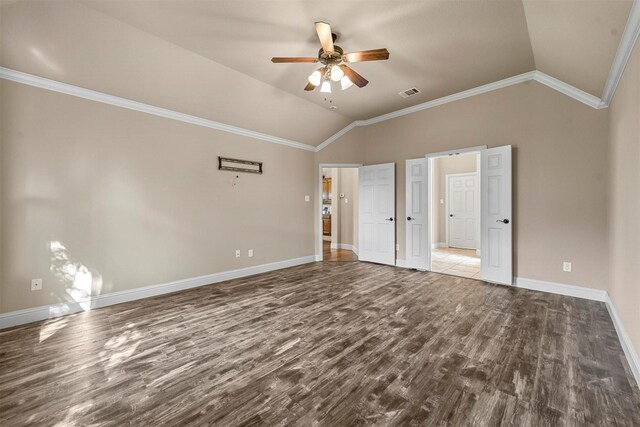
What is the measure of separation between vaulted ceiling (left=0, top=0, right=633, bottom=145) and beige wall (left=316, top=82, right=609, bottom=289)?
0.38m

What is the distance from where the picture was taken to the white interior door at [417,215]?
17.1ft

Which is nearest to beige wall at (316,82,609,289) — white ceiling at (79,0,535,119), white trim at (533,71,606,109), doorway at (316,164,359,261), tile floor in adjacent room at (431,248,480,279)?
white trim at (533,71,606,109)

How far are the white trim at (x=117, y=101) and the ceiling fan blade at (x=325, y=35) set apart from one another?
2549 mm

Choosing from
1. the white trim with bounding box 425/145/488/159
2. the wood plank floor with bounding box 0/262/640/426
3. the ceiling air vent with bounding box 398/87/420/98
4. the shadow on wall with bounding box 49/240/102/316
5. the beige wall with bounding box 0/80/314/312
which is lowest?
the wood plank floor with bounding box 0/262/640/426

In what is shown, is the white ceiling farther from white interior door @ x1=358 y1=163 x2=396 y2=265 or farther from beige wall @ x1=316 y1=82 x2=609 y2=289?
white interior door @ x1=358 y1=163 x2=396 y2=265

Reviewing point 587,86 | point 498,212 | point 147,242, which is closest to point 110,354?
point 147,242

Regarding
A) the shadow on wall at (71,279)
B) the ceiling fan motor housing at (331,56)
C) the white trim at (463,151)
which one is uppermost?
the ceiling fan motor housing at (331,56)

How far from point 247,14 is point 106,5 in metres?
1.33

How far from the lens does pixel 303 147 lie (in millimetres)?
5984

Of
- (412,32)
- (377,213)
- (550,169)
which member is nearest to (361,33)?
(412,32)

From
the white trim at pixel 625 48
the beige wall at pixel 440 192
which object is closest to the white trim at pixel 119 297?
the white trim at pixel 625 48

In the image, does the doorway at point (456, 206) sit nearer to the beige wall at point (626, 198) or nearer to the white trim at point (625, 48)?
the beige wall at point (626, 198)

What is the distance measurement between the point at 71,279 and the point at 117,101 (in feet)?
→ 7.66

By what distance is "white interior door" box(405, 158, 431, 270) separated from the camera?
5.22 metres
